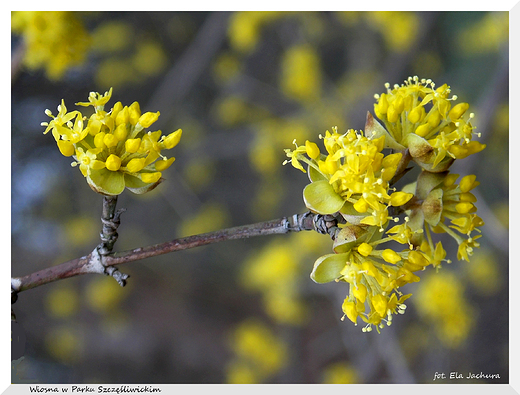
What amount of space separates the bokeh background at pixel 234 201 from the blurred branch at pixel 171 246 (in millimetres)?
697

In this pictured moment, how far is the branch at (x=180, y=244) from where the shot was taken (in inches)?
31.9

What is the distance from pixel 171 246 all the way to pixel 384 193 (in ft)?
1.41

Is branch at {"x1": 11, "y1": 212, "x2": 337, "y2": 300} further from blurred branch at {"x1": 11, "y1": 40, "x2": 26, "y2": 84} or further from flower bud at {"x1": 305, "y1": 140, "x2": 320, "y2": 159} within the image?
blurred branch at {"x1": 11, "y1": 40, "x2": 26, "y2": 84}

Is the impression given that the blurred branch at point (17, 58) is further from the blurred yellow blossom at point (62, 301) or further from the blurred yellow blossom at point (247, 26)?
the blurred yellow blossom at point (62, 301)

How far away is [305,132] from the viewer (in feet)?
8.65

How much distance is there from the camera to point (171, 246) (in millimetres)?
811

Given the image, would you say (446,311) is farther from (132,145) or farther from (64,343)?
(64,343)

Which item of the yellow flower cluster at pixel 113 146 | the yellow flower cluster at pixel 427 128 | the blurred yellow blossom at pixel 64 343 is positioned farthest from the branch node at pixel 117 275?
the blurred yellow blossom at pixel 64 343

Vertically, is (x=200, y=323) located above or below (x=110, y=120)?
above

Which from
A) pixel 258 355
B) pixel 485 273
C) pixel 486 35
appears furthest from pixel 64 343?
pixel 486 35
